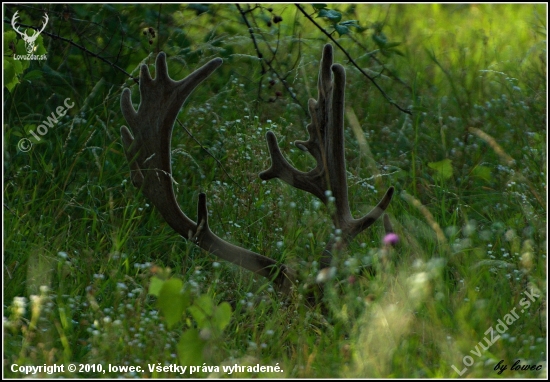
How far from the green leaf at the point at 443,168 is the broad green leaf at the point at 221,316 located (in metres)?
2.35

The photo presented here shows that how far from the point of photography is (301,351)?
10.4 feet

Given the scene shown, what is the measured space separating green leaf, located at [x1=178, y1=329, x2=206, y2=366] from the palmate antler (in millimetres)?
614

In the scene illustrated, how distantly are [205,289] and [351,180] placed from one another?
1.40 metres

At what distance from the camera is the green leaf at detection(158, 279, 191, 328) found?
2869 millimetres

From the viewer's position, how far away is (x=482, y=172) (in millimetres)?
4953

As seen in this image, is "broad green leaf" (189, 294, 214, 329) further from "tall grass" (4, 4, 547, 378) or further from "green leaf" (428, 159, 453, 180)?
"green leaf" (428, 159, 453, 180)

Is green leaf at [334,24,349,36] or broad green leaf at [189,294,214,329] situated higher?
green leaf at [334,24,349,36]

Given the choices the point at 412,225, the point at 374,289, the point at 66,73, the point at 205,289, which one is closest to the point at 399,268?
the point at 374,289

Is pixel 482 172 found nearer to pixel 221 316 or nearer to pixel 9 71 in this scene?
pixel 221 316

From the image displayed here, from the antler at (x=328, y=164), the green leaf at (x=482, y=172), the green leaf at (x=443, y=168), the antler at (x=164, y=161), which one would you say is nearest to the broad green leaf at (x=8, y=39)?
the antler at (x=164, y=161)

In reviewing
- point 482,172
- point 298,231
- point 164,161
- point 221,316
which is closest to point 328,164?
point 298,231

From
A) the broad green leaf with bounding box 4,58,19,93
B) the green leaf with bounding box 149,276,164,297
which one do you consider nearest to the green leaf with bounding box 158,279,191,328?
the green leaf with bounding box 149,276,164,297

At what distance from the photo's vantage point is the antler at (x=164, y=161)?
3.52 m

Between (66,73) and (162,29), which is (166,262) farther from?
(162,29)
